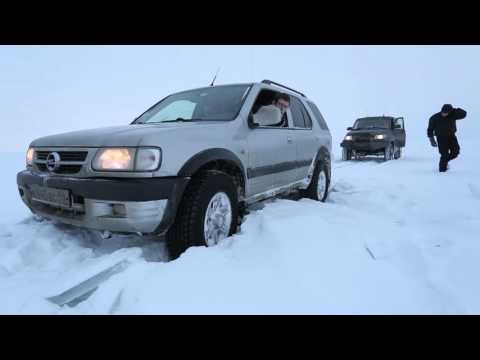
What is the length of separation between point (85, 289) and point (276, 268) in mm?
1210

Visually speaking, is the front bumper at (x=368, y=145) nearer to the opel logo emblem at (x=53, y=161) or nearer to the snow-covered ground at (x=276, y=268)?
the snow-covered ground at (x=276, y=268)

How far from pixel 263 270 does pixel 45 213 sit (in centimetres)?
180

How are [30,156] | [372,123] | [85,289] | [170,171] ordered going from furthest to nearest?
[372,123] → [30,156] → [170,171] → [85,289]

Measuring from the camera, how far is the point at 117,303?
1796mm

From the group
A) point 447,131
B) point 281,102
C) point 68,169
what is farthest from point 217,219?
point 447,131

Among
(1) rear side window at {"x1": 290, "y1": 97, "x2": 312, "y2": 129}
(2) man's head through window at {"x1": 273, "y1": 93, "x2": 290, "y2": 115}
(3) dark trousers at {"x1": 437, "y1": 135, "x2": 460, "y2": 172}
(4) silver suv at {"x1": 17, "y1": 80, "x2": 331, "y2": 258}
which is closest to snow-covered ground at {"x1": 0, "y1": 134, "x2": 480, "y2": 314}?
(4) silver suv at {"x1": 17, "y1": 80, "x2": 331, "y2": 258}

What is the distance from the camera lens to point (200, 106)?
340 cm

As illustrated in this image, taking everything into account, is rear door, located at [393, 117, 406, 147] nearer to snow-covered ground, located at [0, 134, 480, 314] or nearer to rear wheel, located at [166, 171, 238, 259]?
snow-covered ground, located at [0, 134, 480, 314]

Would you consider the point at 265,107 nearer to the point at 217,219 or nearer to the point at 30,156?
the point at 217,219

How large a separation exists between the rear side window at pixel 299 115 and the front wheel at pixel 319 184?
651mm

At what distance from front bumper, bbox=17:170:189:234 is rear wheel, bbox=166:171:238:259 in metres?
0.10

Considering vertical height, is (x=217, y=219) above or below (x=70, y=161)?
below

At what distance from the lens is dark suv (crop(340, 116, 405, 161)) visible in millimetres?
11461

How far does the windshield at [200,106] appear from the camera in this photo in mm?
3178
